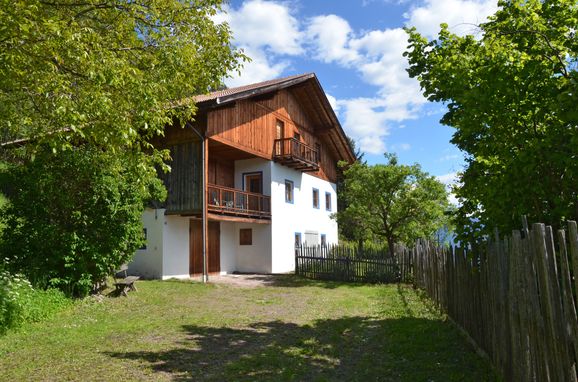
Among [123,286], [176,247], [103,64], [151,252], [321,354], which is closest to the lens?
[321,354]

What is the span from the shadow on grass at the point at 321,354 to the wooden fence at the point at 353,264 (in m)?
8.27

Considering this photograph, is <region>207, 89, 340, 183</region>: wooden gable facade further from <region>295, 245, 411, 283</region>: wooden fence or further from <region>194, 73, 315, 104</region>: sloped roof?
<region>295, 245, 411, 283</region>: wooden fence

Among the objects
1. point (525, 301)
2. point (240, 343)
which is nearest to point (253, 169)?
point (240, 343)

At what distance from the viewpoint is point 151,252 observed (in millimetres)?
18531

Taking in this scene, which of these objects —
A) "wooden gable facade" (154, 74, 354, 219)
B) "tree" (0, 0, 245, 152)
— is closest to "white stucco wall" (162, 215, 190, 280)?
"wooden gable facade" (154, 74, 354, 219)

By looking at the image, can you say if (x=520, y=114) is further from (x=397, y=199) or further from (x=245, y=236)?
(x=245, y=236)

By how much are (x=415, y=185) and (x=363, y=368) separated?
16.0 m

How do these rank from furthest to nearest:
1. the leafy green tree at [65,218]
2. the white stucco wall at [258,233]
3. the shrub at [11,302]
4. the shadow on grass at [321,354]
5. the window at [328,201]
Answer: the window at [328,201]
the white stucco wall at [258,233]
the leafy green tree at [65,218]
the shrub at [11,302]
the shadow on grass at [321,354]

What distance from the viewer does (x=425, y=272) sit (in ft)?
41.5

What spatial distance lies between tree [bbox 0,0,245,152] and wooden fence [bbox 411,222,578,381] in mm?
5708

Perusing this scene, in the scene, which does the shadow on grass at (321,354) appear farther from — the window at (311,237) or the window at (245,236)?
the window at (311,237)

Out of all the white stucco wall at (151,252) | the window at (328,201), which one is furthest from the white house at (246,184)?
the window at (328,201)

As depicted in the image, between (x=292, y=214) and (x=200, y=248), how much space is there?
20.2 feet

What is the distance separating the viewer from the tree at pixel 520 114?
479 cm
